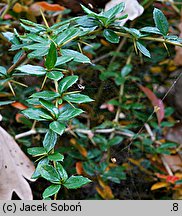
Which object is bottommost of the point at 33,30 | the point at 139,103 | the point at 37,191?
the point at 37,191

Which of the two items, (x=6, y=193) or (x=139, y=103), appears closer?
(x=6, y=193)

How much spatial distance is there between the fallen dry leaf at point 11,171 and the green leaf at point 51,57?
0.21 m

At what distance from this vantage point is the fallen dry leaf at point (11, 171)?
67 cm

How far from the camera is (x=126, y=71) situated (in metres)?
1.03

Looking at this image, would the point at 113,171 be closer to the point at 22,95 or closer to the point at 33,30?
the point at 22,95

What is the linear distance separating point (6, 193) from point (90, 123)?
14.3 inches

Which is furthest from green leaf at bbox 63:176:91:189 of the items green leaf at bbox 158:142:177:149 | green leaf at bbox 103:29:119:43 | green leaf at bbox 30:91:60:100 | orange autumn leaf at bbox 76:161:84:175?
green leaf at bbox 158:142:177:149

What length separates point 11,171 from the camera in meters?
0.69

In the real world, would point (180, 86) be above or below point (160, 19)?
below

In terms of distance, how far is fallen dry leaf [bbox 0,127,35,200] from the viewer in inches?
26.3

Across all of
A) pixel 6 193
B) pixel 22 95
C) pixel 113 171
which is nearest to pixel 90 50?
pixel 22 95

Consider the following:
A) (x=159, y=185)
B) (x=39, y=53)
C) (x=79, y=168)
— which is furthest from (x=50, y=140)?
(x=159, y=185)

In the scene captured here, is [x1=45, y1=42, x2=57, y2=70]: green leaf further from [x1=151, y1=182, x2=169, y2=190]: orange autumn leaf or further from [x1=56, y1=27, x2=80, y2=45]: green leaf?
[x1=151, y1=182, x2=169, y2=190]: orange autumn leaf

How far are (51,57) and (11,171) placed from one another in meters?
0.28
